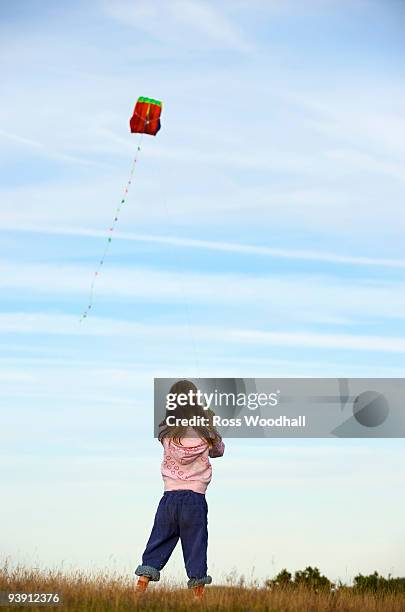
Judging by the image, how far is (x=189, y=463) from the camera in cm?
1189

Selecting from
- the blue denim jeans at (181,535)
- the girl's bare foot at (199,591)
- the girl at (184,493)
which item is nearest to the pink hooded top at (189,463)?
the girl at (184,493)

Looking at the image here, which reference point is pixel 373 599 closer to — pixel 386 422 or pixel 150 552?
pixel 150 552

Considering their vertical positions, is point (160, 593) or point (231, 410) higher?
point (231, 410)

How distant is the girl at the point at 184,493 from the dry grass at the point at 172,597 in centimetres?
32

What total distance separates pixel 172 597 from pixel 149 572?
0.80 m

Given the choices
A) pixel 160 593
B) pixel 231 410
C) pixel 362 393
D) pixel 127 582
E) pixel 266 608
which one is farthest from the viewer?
pixel 362 393

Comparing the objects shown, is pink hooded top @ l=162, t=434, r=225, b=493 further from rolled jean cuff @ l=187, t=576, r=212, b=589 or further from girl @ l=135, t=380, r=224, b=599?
rolled jean cuff @ l=187, t=576, r=212, b=589

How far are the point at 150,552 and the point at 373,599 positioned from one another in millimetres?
2763

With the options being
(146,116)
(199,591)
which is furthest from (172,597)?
(146,116)

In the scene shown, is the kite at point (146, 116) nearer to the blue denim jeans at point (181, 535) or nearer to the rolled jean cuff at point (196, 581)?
the blue denim jeans at point (181, 535)

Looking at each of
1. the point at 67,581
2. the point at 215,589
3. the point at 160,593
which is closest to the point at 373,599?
the point at 215,589

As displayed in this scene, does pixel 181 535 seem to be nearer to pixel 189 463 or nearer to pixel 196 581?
pixel 196 581

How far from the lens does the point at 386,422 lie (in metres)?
15.6

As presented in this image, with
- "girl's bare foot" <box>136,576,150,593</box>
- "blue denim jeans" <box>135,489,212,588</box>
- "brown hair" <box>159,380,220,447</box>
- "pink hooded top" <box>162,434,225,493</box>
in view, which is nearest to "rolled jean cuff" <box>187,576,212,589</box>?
"blue denim jeans" <box>135,489,212,588</box>
